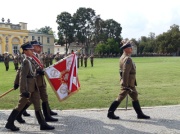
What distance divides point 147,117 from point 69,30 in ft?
254

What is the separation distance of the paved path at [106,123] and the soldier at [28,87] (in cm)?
19

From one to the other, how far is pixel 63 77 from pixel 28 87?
1427mm

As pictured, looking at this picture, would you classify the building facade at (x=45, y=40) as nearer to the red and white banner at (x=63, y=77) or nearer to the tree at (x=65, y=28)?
the tree at (x=65, y=28)

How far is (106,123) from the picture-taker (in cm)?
671

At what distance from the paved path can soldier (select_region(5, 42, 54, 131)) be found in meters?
0.19

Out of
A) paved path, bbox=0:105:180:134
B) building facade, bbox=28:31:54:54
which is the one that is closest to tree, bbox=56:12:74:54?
building facade, bbox=28:31:54:54

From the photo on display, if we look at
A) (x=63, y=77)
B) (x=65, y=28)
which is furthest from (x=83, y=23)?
(x=63, y=77)

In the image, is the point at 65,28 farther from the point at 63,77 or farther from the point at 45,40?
the point at 63,77

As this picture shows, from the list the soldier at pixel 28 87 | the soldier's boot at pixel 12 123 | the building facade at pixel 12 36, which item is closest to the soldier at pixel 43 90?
the soldier at pixel 28 87

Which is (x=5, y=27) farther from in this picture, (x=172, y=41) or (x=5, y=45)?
(x=172, y=41)

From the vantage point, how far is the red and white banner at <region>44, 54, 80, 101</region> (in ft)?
23.8

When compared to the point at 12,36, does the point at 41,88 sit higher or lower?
lower

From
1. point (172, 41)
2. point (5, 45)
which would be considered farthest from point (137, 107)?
point (172, 41)

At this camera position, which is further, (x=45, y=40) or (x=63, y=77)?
(x=45, y=40)
